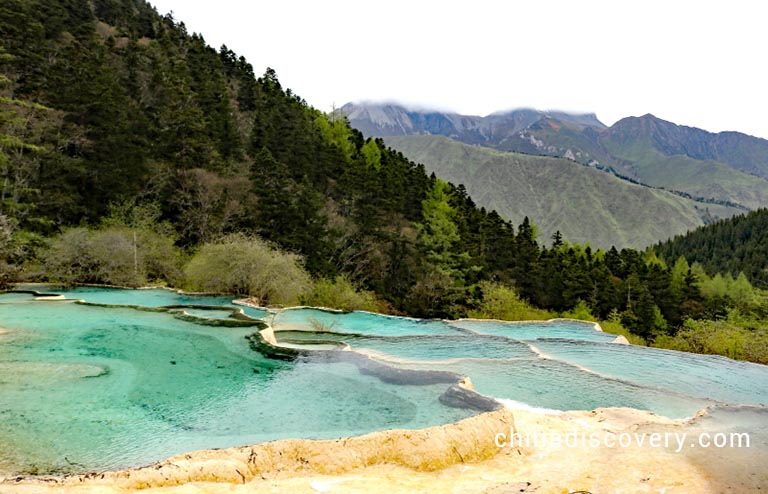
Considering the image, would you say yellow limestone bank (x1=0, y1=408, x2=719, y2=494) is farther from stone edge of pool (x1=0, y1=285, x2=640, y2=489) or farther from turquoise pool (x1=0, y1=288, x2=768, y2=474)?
turquoise pool (x1=0, y1=288, x2=768, y2=474)

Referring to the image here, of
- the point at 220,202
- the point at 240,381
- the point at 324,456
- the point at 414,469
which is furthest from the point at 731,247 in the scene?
the point at 324,456

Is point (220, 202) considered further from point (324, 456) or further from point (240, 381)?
point (324, 456)

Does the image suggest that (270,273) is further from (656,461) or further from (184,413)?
(656,461)

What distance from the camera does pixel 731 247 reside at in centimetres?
10912

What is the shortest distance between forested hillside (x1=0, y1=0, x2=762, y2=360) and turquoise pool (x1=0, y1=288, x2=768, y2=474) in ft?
19.8

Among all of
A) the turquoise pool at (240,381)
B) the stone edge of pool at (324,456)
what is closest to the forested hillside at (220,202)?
the turquoise pool at (240,381)

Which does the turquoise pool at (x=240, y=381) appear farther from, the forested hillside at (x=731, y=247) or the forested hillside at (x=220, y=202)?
the forested hillside at (x=731, y=247)

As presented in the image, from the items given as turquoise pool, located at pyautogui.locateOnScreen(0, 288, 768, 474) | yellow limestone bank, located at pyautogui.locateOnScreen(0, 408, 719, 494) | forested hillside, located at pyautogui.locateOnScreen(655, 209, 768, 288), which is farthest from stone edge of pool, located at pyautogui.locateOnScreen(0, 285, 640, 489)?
forested hillside, located at pyautogui.locateOnScreen(655, 209, 768, 288)

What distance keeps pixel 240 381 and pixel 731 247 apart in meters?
128

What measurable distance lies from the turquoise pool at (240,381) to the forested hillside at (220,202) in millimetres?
6035

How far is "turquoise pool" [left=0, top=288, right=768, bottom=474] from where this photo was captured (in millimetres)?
7418

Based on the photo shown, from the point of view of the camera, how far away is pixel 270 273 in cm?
2230

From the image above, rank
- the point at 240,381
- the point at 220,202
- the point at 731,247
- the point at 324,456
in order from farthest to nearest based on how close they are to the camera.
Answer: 1. the point at 731,247
2. the point at 220,202
3. the point at 240,381
4. the point at 324,456

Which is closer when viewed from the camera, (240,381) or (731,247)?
(240,381)
